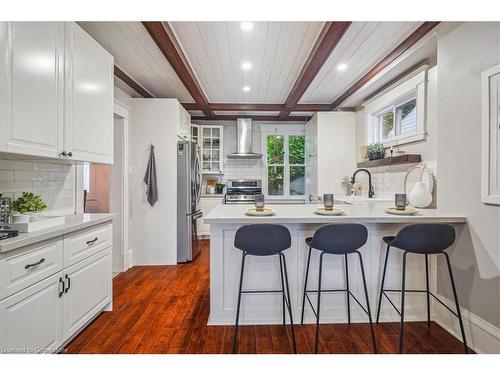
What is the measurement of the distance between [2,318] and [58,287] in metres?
0.40

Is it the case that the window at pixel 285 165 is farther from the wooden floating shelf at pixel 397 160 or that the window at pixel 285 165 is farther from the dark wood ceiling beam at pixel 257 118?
the wooden floating shelf at pixel 397 160

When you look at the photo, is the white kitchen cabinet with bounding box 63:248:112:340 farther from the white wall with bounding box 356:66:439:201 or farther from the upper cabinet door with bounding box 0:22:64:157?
the white wall with bounding box 356:66:439:201

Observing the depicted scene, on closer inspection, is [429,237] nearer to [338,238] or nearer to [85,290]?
[338,238]

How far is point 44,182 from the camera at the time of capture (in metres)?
2.14

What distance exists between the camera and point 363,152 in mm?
4004

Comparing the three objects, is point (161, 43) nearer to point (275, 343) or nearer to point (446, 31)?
point (446, 31)

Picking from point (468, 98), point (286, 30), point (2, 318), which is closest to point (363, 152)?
point (468, 98)

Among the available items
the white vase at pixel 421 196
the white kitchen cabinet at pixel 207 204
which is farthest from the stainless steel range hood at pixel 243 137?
the white vase at pixel 421 196

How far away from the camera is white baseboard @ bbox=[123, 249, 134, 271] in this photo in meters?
3.51

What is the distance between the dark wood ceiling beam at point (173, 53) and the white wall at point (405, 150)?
257 cm

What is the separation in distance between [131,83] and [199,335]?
121 inches

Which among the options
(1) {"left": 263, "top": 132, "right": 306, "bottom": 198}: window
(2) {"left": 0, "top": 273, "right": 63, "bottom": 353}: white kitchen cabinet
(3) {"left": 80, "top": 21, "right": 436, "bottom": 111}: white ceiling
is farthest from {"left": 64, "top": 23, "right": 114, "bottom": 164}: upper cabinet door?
(1) {"left": 263, "top": 132, "right": 306, "bottom": 198}: window

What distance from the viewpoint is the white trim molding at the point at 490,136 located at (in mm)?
1683

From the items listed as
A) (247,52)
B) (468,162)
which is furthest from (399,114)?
(247,52)
